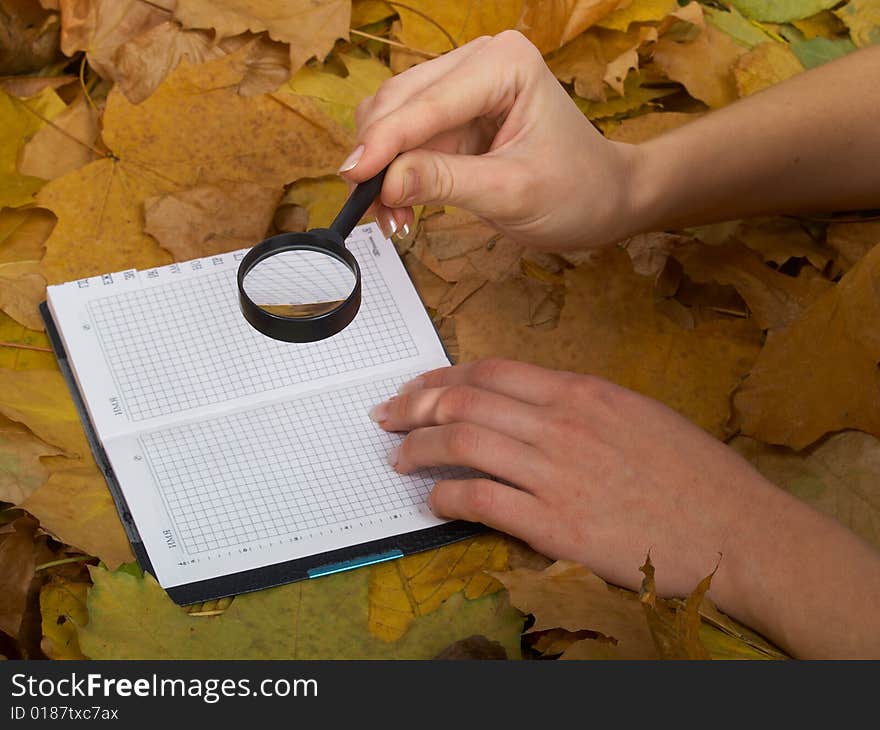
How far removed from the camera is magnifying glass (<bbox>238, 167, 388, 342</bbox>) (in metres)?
1.21

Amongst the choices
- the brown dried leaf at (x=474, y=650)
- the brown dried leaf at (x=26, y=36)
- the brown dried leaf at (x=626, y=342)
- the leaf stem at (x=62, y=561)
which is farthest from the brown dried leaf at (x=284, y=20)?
the brown dried leaf at (x=474, y=650)

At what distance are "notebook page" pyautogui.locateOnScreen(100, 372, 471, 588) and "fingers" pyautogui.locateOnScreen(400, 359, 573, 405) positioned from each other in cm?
11

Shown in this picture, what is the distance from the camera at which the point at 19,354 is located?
1403 mm

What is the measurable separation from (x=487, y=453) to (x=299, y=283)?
Answer: 0.28 m

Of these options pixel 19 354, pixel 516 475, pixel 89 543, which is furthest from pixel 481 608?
pixel 19 354

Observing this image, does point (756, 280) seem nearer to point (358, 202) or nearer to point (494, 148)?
point (494, 148)

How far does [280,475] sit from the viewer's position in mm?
1297

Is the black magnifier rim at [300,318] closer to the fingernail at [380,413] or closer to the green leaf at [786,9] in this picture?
the fingernail at [380,413]

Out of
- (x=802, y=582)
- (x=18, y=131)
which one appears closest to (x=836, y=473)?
(x=802, y=582)

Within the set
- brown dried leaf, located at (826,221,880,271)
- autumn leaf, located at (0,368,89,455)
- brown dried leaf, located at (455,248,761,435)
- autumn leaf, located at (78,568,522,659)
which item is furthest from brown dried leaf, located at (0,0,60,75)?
brown dried leaf, located at (826,221,880,271)

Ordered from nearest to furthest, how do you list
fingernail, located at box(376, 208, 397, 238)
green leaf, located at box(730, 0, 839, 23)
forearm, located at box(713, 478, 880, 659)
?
forearm, located at box(713, 478, 880, 659) < fingernail, located at box(376, 208, 397, 238) < green leaf, located at box(730, 0, 839, 23)

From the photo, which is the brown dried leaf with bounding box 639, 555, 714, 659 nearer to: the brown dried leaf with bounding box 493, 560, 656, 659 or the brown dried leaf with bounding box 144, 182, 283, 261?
the brown dried leaf with bounding box 493, 560, 656, 659

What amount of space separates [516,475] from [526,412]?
7 cm
